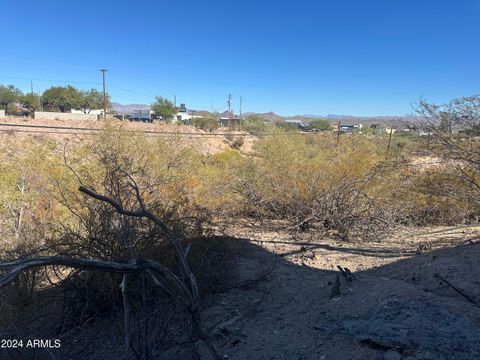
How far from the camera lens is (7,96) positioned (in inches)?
2306

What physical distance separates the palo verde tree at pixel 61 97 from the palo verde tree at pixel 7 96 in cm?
406

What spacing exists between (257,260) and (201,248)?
1.30m

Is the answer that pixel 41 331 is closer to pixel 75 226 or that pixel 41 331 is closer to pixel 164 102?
pixel 75 226

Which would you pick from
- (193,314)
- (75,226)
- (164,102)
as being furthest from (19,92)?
(193,314)

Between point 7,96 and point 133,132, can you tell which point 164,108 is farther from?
point 133,132

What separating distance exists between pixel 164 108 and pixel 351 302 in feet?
215

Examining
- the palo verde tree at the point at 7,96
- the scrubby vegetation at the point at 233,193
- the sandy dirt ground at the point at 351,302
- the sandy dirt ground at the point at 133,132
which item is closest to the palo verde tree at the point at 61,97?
the palo verde tree at the point at 7,96

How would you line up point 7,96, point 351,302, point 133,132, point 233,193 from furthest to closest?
point 7,96 < point 133,132 < point 233,193 < point 351,302

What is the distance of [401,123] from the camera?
8.73 meters

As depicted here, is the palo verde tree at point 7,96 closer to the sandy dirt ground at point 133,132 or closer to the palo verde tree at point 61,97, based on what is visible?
the palo verde tree at point 61,97

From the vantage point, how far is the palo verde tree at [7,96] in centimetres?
5814

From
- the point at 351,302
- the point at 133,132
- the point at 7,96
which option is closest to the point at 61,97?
the point at 7,96

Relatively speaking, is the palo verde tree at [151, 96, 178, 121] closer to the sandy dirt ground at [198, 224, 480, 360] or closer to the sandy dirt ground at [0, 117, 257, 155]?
the sandy dirt ground at [0, 117, 257, 155]

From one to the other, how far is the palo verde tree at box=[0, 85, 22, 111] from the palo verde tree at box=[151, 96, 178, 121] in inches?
851
